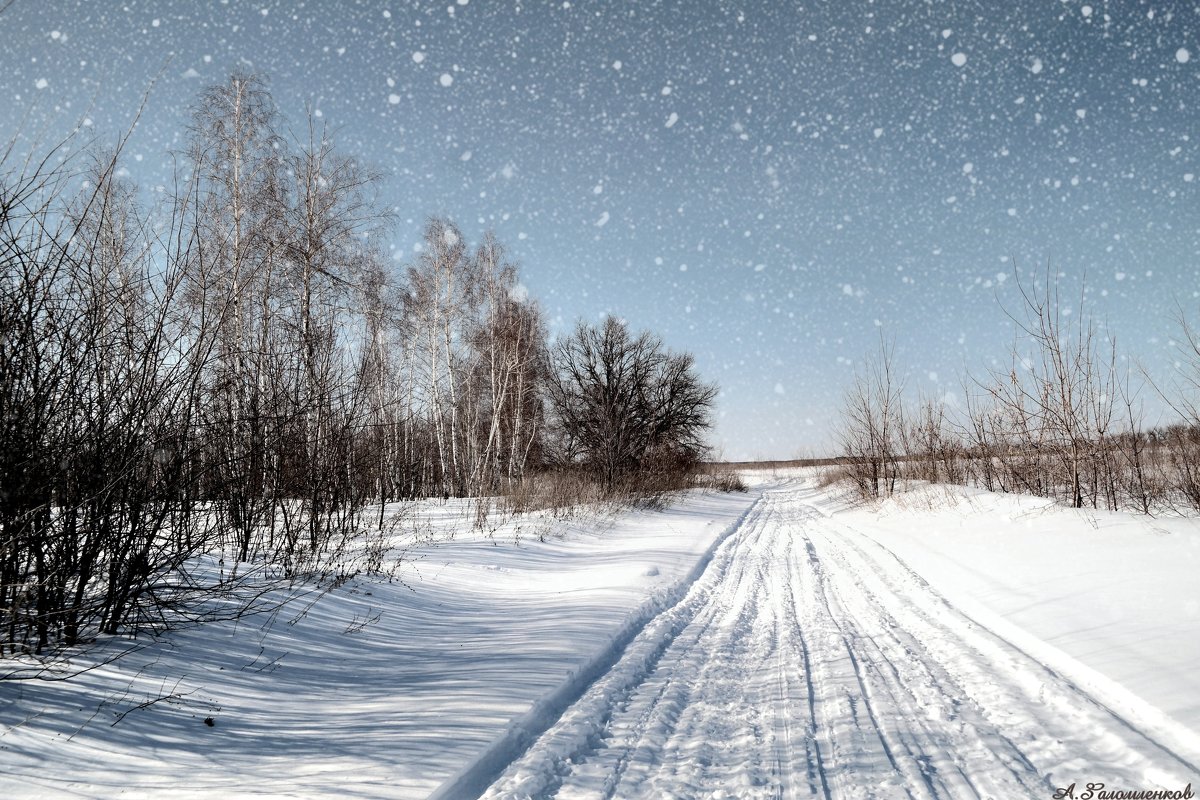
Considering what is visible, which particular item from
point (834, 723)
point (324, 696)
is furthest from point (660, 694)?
point (324, 696)

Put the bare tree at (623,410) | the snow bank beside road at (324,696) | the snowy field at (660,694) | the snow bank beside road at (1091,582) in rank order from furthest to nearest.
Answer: the bare tree at (623,410)
the snow bank beside road at (1091,582)
the snowy field at (660,694)
the snow bank beside road at (324,696)

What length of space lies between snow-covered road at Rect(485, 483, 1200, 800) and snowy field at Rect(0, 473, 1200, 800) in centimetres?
2

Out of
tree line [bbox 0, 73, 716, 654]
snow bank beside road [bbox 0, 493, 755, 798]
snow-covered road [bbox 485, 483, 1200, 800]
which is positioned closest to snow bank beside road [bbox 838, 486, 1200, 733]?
snow-covered road [bbox 485, 483, 1200, 800]

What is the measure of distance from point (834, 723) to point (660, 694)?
41.0 inches

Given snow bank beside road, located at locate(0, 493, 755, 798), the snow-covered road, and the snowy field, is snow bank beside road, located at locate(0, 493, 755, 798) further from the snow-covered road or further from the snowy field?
the snow-covered road

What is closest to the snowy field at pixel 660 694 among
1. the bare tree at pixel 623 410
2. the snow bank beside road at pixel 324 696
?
the snow bank beside road at pixel 324 696

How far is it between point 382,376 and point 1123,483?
12.1 meters

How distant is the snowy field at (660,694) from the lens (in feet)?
8.04

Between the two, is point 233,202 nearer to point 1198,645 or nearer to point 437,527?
point 437,527

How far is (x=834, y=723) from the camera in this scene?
10.1 feet

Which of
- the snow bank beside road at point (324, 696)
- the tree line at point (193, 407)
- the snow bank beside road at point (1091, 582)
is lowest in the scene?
the snow bank beside road at point (1091, 582)

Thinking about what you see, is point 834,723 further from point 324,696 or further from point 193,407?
point 193,407

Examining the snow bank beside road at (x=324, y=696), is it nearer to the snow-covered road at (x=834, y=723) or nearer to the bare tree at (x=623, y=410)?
the snow-covered road at (x=834, y=723)

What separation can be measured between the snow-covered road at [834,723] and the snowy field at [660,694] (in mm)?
17
